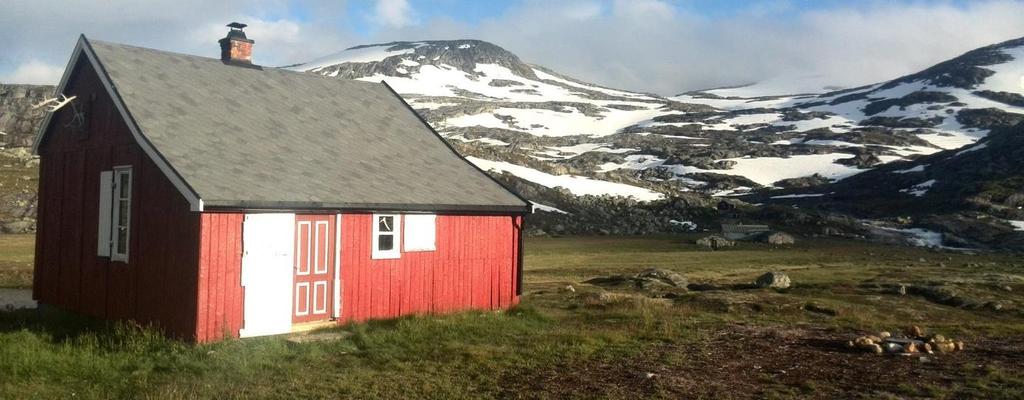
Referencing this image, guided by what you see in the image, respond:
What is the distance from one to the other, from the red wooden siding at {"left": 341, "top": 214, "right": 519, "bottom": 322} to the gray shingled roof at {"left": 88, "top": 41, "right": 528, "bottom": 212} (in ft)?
1.83

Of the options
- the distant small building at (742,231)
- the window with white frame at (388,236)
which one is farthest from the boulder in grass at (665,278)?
the distant small building at (742,231)

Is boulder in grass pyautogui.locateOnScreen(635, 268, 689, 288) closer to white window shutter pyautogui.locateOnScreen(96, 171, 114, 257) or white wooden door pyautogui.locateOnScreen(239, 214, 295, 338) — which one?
white wooden door pyautogui.locateOnScreen(239, 214, 295, 338)

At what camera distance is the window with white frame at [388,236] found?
1625 centimetres

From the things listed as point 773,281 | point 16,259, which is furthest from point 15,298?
point 773,281

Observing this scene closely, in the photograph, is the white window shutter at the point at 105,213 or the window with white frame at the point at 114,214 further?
the white window shutter at the point at 105,213

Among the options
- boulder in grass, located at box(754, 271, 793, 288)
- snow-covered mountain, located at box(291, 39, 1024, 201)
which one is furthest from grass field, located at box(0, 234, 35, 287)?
snow-covered mountain, located at box(291, 39, 1024, 201)

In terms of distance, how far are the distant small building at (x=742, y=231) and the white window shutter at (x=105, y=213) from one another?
48.3m

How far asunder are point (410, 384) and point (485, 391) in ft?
3.54

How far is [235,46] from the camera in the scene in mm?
19953

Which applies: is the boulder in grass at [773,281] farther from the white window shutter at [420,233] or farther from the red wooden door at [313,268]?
the red wooden door at [313,268]

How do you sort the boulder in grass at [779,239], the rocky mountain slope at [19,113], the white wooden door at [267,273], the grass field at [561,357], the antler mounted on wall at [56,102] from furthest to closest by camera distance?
the rocky mountain slope at [19,113]
the boulder in grass at [779,239]
the antler mounted on wall at [56,102]
the white wooden door at [267,273]
the grass field at [561,357]

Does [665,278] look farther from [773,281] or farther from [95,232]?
[95,232]

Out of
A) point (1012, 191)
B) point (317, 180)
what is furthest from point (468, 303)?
point (1012, 191)

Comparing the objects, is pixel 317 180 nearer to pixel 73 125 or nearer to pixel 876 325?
pixel 73 125
